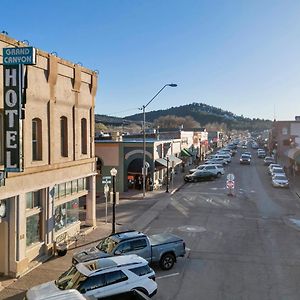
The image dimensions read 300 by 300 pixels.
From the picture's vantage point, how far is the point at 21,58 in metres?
14.6

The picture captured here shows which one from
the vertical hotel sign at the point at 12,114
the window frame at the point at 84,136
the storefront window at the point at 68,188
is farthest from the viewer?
the window frame at the point at 84,136

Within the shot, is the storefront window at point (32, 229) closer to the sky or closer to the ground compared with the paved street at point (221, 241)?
closer to the sky

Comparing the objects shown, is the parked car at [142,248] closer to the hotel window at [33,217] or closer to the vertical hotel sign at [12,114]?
the hotel window at [33,217]

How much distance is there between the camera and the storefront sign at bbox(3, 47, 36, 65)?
571 inches

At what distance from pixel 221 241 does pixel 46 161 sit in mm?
10124

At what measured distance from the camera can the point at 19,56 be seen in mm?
14633

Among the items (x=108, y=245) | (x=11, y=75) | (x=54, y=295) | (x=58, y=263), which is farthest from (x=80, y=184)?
(x=54, y=295)

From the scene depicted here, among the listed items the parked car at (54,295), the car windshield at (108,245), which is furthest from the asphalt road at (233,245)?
the parked car at (54,295)

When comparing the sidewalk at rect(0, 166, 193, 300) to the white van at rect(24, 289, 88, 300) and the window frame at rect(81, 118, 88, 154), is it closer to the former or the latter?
the white van at rect(24, 289, 88, 300)

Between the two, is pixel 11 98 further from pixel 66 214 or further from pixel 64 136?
pixel 66 214

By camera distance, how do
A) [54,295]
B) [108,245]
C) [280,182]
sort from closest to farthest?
[54,295]
[108,245]
[280,182]

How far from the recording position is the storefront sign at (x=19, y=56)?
14.5 meters

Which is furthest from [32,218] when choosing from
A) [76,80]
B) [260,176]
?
[260,176]

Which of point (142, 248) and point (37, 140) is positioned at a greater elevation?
point (37, 140)
